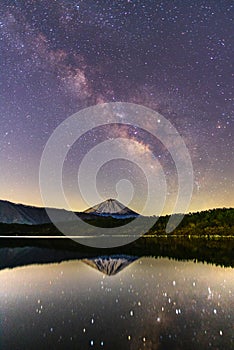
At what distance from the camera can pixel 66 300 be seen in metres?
16.9

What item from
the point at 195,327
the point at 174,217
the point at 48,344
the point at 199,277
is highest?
the point at 174,217

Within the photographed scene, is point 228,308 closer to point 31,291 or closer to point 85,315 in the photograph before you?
point 85,315

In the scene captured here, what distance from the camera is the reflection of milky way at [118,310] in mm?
10758

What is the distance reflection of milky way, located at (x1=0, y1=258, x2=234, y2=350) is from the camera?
1076 cm

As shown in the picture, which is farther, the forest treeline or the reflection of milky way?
the forest treeline

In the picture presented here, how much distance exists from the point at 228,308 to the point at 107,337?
19.8ft

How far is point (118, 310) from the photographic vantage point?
14.9m

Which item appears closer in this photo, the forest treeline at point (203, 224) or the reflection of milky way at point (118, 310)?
the reflection of milky way at point (118, 310)

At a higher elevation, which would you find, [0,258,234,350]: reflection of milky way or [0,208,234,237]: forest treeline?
[0,208,234,237]: forest treeline

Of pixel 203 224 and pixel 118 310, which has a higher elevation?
pixel 203 224

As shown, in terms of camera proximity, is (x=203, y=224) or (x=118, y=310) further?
(x=203, y=224)

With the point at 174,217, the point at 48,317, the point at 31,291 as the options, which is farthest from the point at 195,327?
the point at 174,217

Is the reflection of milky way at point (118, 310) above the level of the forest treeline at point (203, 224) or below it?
below

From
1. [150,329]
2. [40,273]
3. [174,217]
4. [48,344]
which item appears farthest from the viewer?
[174,217]
